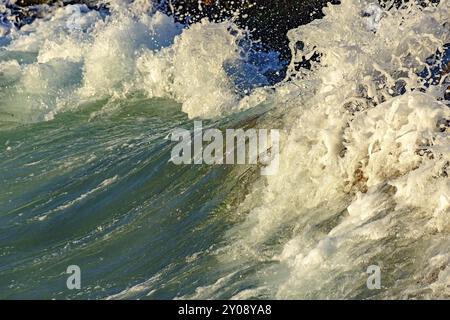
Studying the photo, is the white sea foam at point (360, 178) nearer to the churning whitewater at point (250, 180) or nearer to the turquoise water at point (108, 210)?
the churning whitewater at point (250, 180)

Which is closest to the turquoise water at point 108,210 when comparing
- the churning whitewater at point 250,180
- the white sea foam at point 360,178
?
the churning whitewater at point 250,180

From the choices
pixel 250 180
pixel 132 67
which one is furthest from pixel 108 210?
pixel 132 67

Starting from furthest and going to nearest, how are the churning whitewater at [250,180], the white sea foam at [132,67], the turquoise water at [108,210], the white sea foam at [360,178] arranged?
1. the white sea foam at [132,67]
2. the turquoise water at [108,210]
3. the churning whitewater at [250,180]
4. the white sea foam at [360,178]

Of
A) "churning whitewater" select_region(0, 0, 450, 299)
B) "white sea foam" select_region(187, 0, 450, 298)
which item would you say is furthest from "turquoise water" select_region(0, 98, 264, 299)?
"white sea foam" select_region(187, 0, 450, 298)

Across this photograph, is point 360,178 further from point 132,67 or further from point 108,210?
point 132,67

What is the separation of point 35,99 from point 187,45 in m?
2.09

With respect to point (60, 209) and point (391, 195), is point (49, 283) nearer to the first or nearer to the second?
point (60, 209)

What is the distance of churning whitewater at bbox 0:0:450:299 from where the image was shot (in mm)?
5578

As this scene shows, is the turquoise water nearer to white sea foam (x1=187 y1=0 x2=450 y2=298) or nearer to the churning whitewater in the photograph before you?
the churning whitewater

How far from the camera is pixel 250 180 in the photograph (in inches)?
286

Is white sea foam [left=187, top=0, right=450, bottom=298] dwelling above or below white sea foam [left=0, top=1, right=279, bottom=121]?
below

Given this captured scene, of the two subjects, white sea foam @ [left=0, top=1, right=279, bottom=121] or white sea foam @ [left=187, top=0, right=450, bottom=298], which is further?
white sea foam @ [left=0, top=1, right=279, bottom=121]

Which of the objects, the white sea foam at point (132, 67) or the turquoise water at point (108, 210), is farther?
the white sea foam at point (132, 67)

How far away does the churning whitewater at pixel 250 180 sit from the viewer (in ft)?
18.3
